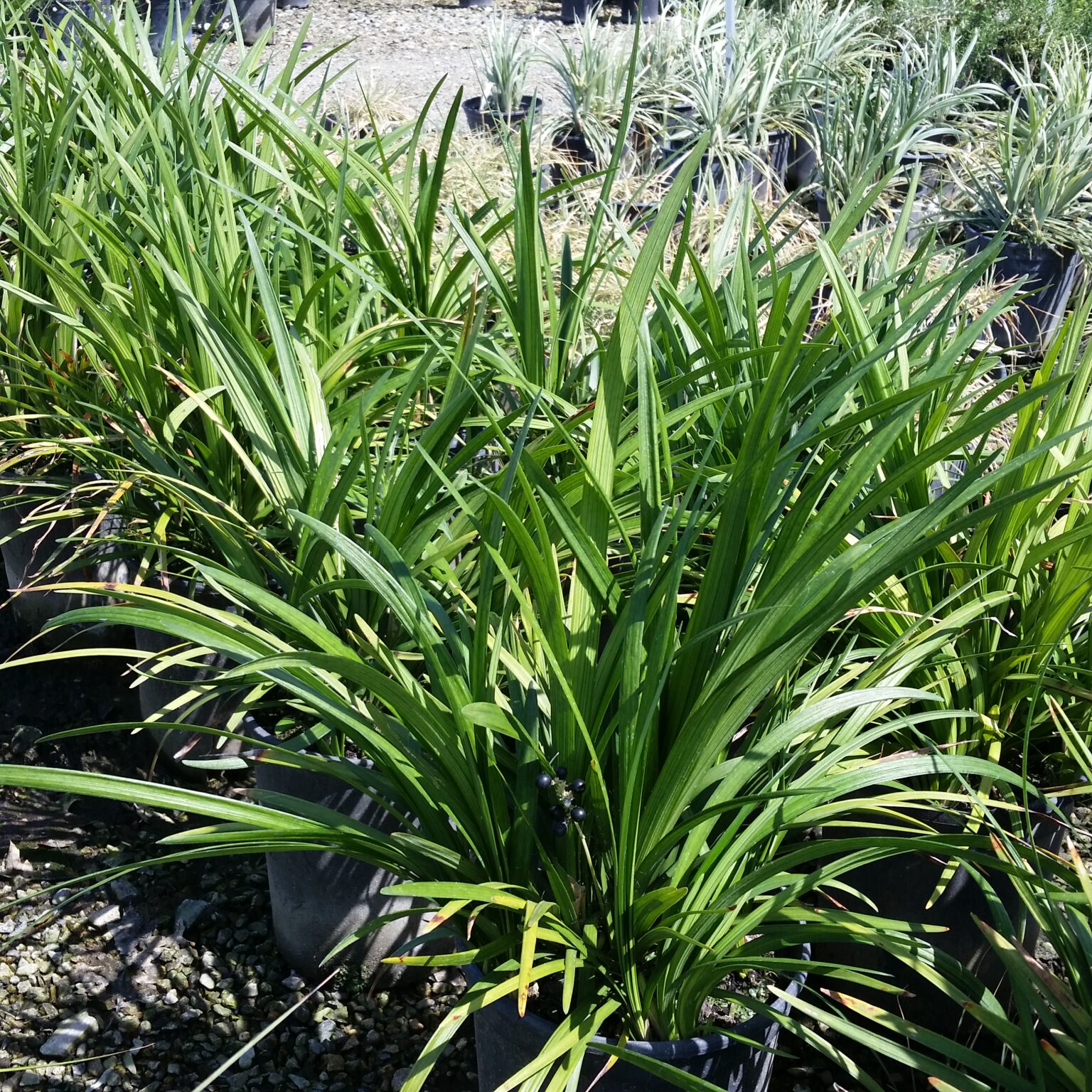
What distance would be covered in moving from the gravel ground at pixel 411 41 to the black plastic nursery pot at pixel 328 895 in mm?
3886

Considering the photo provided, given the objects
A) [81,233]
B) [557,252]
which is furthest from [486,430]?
[557,252]

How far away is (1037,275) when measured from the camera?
3375 mm

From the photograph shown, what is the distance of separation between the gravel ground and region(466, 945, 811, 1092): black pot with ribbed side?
14.0 feet

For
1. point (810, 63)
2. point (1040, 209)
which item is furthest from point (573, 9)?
point (1040, 209)

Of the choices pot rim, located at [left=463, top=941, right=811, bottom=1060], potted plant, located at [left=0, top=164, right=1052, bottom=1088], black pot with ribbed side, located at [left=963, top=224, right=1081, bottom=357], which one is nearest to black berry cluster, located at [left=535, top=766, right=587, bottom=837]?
potted plant, located at [left=0, top=164, right=1052, bottom=1088]

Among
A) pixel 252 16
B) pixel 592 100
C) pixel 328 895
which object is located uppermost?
pixel 252 16

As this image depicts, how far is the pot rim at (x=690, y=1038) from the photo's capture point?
3.20 feet

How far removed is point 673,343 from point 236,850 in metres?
0.92

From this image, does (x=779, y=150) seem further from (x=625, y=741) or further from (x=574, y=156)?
(x=625, y=741)

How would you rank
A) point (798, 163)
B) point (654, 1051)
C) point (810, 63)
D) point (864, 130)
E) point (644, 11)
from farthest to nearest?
point (644, 11)
point (798, 163)
point (810, 63)
point (864, 130)
point (654, 1051)

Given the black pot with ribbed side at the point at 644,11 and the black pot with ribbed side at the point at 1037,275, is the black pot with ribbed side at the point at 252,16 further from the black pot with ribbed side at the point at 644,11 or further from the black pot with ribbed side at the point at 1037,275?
the black pot with ribbed side at the point at 1037,275

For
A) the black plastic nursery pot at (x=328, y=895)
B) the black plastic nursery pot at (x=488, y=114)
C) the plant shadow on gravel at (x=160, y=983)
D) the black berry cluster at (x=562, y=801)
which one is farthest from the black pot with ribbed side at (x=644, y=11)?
the black berry cluster at (x=562, y=801)

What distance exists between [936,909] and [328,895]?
29.9 inches

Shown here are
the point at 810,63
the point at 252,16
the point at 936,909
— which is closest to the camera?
the point at 936,909
